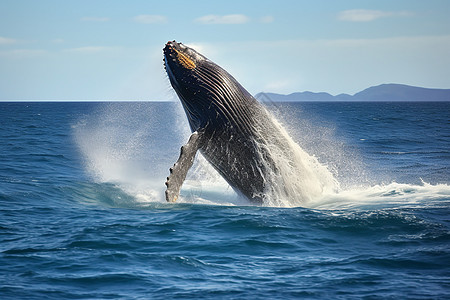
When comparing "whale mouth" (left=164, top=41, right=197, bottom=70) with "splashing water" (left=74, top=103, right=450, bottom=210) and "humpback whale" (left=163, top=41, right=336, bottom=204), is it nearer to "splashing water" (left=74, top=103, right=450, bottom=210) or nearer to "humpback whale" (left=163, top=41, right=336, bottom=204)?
"humpback whale" (left=163, top=41, right=336, bottom=204)

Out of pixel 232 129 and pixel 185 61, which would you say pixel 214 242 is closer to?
pixel 232 129

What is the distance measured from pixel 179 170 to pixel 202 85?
7.91 ft

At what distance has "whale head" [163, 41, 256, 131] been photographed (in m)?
13.3

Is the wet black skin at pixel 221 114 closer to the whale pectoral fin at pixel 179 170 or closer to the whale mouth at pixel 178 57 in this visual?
the whale mouth at pixel 178 57

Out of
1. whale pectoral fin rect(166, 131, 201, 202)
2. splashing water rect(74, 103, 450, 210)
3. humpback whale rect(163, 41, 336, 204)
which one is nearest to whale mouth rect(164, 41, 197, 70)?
humpback whale rect(163, 41, 336, 204)

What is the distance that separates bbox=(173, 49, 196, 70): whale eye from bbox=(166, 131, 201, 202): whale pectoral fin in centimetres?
180

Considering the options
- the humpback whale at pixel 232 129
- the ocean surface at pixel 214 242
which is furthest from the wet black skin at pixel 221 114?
the ocean surface at pixel 214 242

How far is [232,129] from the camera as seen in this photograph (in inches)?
526

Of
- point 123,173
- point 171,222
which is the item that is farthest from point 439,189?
point 123,173

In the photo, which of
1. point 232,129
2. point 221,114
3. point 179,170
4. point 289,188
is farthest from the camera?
point 289,188

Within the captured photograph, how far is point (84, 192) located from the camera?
15758 millimetres

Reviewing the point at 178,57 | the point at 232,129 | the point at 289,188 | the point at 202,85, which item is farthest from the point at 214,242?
the point at 178,57

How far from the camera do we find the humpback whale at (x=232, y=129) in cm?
1330

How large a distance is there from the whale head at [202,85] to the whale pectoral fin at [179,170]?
86 centimetres
